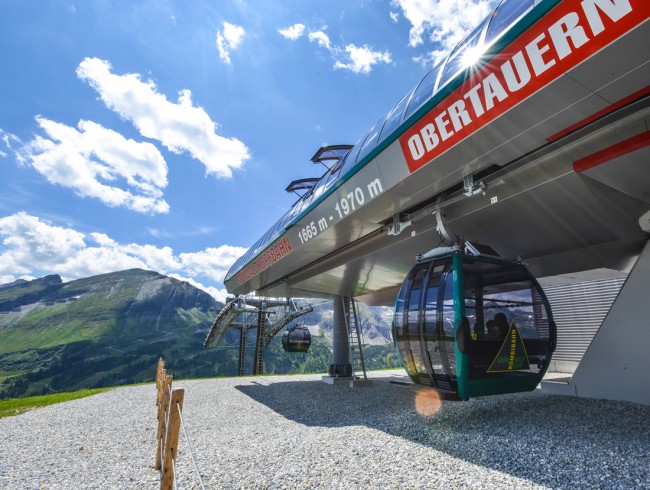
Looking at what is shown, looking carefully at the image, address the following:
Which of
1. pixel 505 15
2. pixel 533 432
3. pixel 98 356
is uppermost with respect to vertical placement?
pixel 98 356

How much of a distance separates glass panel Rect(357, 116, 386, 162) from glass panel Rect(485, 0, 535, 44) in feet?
9.29

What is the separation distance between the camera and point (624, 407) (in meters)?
7.22

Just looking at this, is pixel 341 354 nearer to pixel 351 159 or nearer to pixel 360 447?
pixel 351 159

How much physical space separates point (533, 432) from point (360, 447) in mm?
2865

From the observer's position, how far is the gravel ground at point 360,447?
13.6ft

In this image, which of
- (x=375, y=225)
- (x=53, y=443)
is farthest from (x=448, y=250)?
(x=53, y=443)

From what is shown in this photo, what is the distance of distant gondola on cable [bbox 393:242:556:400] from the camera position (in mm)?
5668

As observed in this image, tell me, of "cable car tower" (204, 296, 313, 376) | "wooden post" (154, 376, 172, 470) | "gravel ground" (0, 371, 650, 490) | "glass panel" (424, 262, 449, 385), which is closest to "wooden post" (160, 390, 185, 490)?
"gravel ground" (0, 371, 650, 490)

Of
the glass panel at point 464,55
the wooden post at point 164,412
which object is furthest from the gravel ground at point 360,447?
the glass panel at point 464,55

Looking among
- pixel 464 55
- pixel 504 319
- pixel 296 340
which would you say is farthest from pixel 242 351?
pixel 464 55

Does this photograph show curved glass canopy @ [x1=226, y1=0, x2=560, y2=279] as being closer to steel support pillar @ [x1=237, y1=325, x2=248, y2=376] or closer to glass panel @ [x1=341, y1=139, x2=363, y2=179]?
glass panel @ [x1=341, y1=139, x2=363, y2=179]

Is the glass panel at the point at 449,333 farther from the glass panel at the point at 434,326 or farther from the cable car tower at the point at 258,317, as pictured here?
the cable car tower at the point at 258,317

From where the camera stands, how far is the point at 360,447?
527 cm

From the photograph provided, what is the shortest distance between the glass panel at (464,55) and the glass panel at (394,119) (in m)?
1.15
